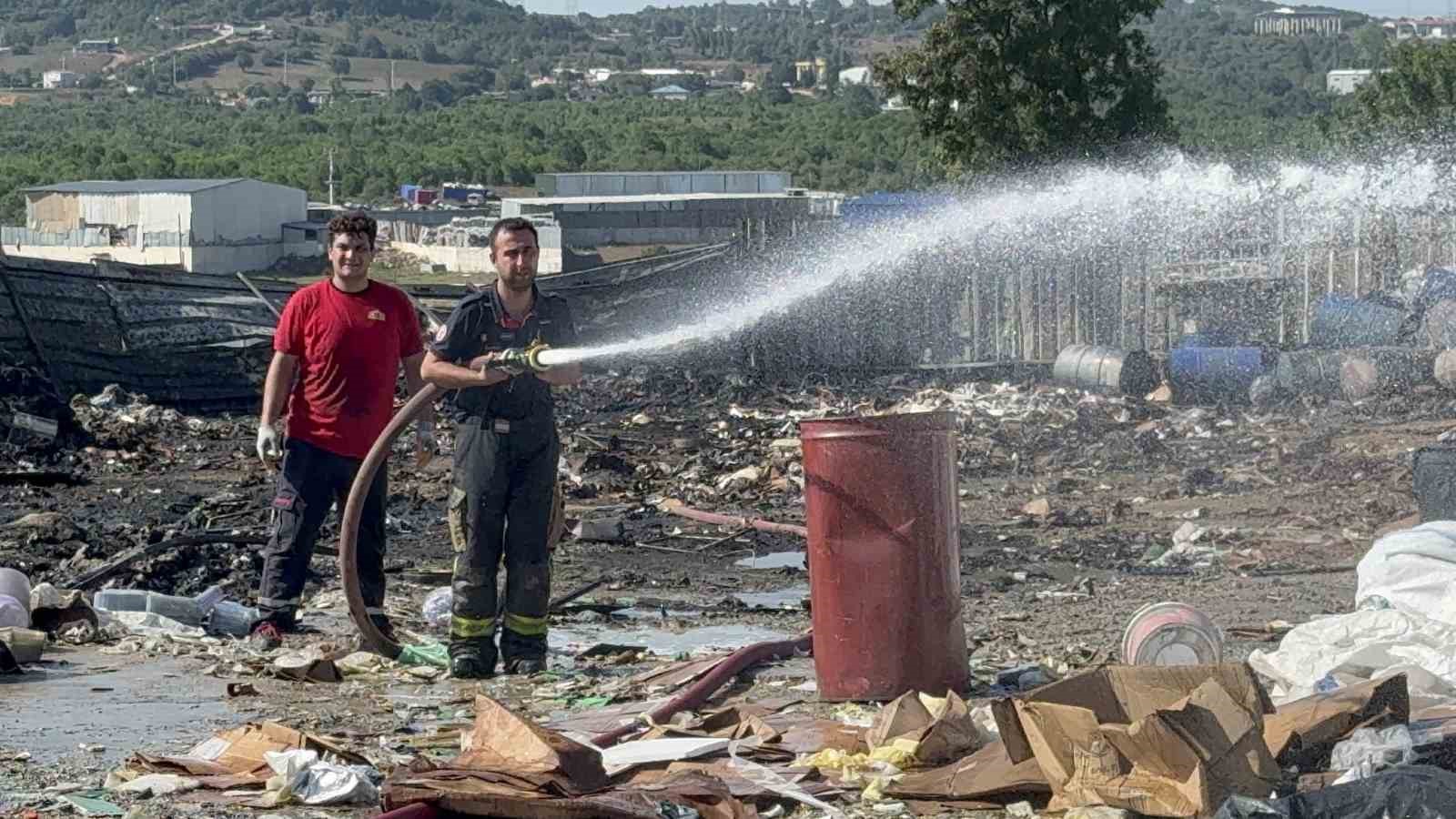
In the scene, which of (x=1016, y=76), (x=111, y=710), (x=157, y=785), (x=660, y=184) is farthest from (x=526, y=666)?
(x=660, y=184)

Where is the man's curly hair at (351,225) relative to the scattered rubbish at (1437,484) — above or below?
above

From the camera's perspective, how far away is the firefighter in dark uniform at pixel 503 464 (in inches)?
306

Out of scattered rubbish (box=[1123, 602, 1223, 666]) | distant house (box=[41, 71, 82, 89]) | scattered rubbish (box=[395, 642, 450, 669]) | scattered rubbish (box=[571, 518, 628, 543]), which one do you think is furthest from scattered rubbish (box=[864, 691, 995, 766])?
distant house (box=[41, 71, 82, 89])

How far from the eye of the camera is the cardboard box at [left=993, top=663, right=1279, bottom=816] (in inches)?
204

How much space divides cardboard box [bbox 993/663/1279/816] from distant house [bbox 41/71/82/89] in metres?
171

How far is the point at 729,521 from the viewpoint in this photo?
12891 millimetres

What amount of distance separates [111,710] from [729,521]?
20.2 ft

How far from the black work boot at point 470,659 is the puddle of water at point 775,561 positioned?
3808 mm

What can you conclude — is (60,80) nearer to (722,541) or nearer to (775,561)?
(722,541)

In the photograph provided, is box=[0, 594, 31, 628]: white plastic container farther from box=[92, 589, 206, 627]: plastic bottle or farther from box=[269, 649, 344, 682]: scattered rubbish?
box=[269, 649, 344, 682]: scattered rubbish

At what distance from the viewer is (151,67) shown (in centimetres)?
17638

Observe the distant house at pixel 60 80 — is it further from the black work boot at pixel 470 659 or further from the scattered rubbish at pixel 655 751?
the scattered rubbish at pixel 655 751

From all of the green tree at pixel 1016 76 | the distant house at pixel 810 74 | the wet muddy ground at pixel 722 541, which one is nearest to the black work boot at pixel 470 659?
the wet muddy ground at pixel 722 541

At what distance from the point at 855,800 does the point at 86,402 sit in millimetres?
16800
